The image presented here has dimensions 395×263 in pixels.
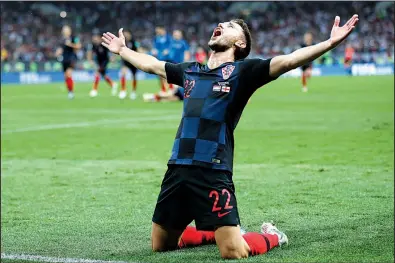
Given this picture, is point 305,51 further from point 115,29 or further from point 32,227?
point 115,29

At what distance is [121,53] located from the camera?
6.82 m

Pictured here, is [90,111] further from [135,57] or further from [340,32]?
[340,32]

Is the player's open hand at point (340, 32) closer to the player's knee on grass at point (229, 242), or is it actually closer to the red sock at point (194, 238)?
the player's knee on grass at point (229, 242)

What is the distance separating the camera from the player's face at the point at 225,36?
6262mm

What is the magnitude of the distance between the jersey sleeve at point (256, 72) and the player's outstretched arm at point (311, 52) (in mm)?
53

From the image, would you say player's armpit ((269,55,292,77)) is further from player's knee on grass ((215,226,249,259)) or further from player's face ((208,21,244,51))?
player's knee on grass ((215,226,249,259))

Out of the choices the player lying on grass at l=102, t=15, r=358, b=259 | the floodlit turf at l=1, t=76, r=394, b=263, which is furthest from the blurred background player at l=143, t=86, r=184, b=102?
the player lying on grass at l=102, t=15, r=358, b=259

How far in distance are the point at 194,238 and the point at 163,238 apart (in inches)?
16.2

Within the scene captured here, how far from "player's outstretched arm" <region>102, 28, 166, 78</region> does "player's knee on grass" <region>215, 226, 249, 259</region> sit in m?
1.40

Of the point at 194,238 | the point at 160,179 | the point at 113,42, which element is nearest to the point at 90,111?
the point at 160,179

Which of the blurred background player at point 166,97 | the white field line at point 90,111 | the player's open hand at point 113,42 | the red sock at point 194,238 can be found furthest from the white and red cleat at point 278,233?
the blurred background player at point 166,97

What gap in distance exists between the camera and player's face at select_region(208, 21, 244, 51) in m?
6.26

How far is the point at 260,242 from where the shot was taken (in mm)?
6344

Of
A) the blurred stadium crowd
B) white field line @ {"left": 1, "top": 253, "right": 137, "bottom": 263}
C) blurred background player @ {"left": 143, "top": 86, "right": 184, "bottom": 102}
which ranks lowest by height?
white field line @ {"left": 1, "top": 253, "right": 137, "bottom": 263}
